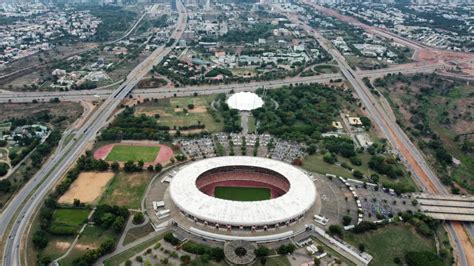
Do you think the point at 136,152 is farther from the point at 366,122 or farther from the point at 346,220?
the point at 366,122

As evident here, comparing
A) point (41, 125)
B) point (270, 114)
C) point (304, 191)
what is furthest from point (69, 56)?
point (304, 191)

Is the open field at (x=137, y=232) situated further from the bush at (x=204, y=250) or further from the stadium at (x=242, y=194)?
the bush at (x=204, y=250)

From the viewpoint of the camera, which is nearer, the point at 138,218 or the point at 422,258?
the point at 422,258

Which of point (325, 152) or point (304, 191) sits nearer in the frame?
point (304, 191)

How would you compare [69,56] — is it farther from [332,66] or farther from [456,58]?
[456,58]

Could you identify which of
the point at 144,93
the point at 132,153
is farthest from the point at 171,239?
the point at 144,93
